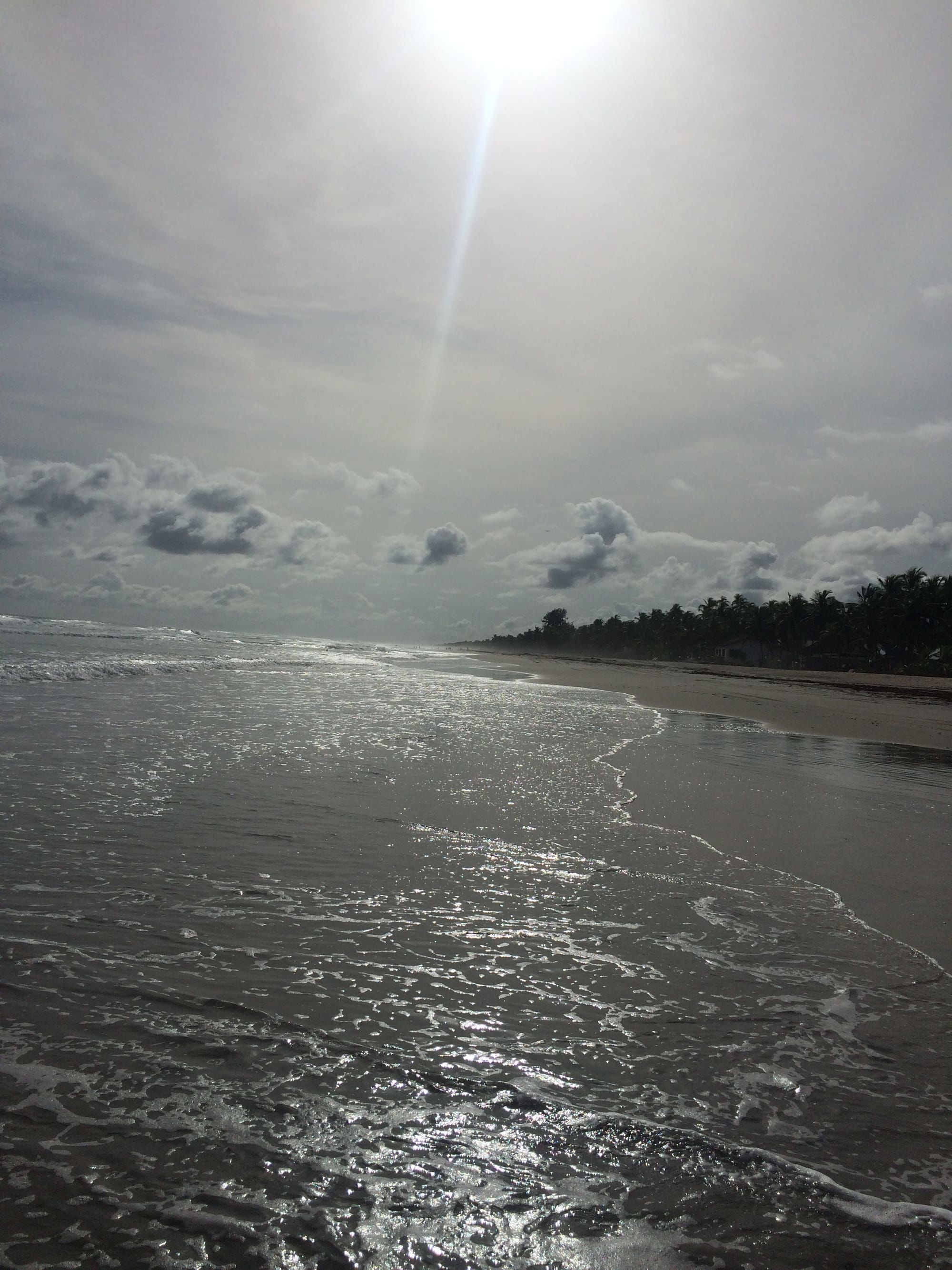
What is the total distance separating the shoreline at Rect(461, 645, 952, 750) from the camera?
985 inches

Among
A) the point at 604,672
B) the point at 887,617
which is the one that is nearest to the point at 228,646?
the point at 604,672

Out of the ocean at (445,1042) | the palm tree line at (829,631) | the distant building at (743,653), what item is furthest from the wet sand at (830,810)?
the distant building at (743,653)

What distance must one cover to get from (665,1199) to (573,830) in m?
5.77

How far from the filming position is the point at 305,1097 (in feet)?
11.9

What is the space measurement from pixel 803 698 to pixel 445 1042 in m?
40.5

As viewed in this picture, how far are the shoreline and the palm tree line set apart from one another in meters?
18.3

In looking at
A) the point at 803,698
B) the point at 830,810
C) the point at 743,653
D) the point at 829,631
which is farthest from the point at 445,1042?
the point at 743,653

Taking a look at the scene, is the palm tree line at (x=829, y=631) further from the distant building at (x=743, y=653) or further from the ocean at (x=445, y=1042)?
the ocean at (x=445, y=1042)

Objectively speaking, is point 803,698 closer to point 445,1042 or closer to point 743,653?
point 445,1042

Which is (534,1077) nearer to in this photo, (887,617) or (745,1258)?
(745,1258)

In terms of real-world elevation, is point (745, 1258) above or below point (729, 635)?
below

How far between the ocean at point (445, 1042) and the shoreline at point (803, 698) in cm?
1649

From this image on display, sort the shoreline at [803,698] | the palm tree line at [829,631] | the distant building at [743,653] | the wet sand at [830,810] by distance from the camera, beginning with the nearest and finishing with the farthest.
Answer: the wet sand at [830,810], the shoreline at [803,698], the palm tree line at [829,631], the distant building at [743,653]

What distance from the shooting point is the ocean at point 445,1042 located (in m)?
2.96
